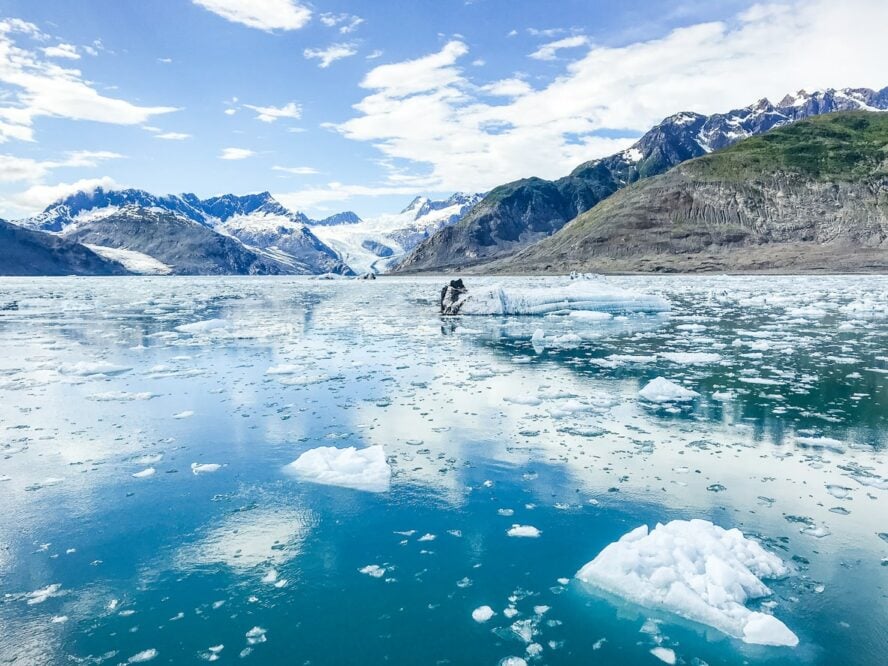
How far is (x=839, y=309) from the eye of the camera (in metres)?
39.3

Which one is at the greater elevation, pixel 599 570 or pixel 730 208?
pixel 730 208

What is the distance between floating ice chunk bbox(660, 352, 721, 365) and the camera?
1980cm

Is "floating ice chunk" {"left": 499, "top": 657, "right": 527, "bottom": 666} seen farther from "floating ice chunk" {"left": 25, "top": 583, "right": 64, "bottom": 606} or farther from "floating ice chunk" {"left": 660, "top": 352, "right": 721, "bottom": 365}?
"floating ice chunk" {"left": 660, "top": 352, "right": 721, "bottom": 365}

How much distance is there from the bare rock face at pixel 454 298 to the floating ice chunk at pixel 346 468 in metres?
29.6

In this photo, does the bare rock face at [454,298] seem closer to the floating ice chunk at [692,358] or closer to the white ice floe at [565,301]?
the white ice floe at [565,301]

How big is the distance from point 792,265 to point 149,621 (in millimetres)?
146279

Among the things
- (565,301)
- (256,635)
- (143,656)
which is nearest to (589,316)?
(565,301)

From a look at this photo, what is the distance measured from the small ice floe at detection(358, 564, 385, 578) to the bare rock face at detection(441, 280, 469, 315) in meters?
33.1

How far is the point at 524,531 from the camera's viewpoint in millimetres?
8094

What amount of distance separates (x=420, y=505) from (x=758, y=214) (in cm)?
17017

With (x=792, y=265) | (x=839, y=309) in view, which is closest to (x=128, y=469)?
(x=839, y=309)

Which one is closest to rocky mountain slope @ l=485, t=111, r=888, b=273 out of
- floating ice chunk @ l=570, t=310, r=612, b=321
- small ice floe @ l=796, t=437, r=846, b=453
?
floating ice chunk @ l=570, t=310, r=612, b=321

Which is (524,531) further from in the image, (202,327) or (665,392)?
(202,327)

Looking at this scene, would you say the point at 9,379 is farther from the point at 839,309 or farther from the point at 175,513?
the point at 839,309
